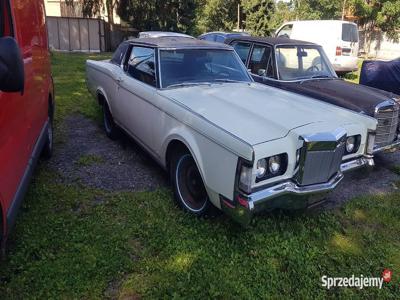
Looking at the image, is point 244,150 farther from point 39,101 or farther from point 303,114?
point 39,101

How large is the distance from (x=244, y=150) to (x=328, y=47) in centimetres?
1218

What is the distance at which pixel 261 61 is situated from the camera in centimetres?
677

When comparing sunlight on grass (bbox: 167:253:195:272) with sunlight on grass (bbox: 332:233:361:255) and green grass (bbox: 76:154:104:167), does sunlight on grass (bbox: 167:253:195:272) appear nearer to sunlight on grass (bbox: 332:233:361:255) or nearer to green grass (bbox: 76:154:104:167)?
sunlight on grass (bbox: 332:233:361:255)

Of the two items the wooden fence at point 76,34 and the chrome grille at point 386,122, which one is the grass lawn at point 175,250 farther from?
the wooden fence at point 76,34

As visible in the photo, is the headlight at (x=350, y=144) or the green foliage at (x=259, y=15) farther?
the green foliage at (x=259, y=15)

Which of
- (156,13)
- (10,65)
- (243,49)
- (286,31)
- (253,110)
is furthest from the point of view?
(156,13)

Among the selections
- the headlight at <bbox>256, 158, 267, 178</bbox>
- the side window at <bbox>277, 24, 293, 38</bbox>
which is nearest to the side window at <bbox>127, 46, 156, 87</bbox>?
the headlight at <bbox>256, 158, 267, 178</bbox>

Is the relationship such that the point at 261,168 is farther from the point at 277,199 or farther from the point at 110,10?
the point at 110,10

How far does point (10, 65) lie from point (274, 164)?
219 cm

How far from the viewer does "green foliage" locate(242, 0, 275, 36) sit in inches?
1099

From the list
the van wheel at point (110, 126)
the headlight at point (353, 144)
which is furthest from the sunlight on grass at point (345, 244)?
the van wheel at point (110, 126)

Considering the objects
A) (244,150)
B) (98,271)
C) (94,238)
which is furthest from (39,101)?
(244,150)

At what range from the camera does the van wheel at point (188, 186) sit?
152 inches

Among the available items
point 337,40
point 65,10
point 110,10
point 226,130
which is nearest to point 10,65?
point 226,130
